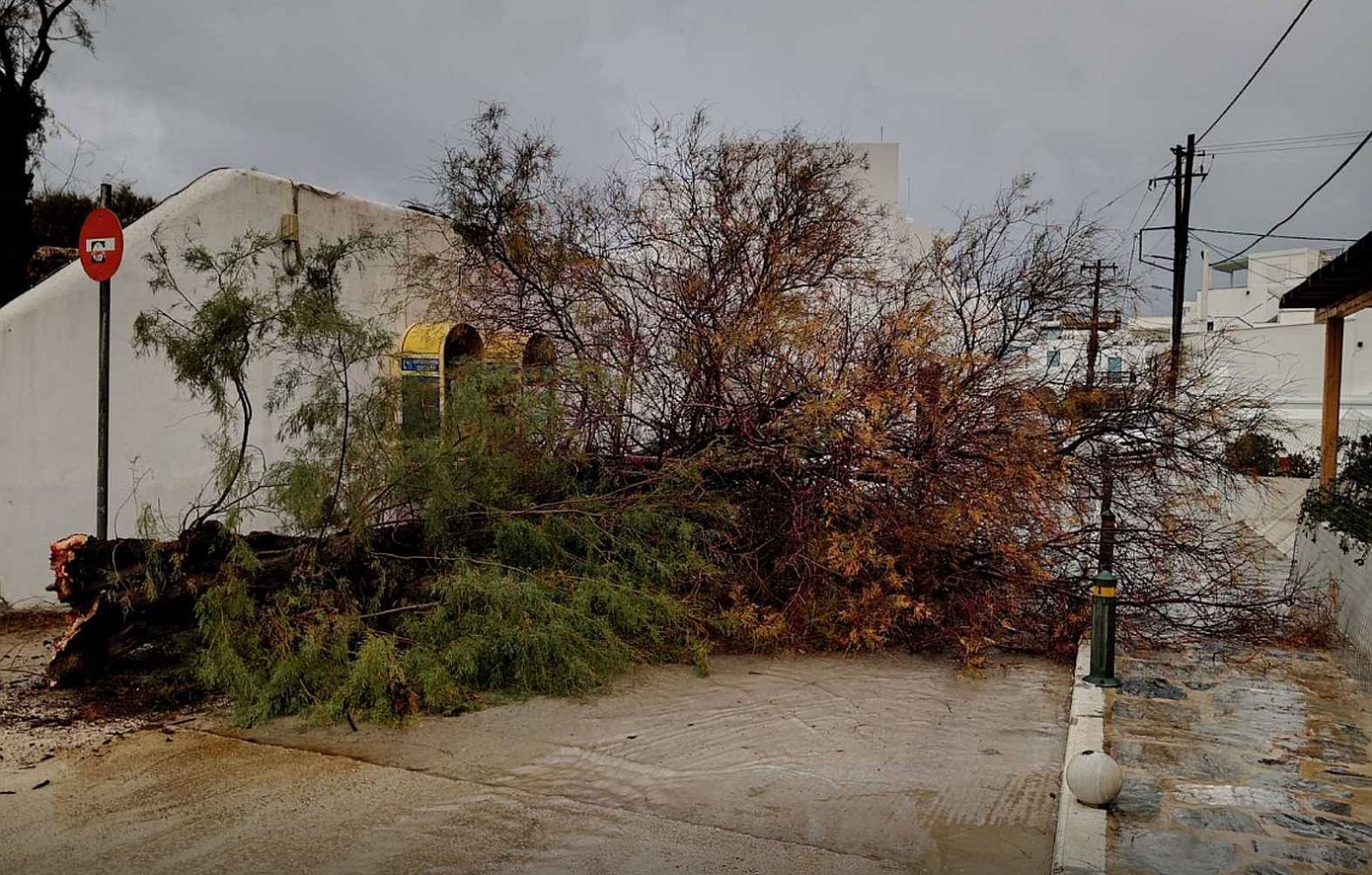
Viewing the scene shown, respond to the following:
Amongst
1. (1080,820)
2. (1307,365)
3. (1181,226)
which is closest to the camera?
(1080,820)

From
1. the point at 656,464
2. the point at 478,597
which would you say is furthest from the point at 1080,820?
the point at 656,464

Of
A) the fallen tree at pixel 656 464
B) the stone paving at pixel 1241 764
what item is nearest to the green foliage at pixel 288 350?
the fallen tree at pixel 656 464

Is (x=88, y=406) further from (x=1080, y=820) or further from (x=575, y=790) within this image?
(x=1080, y=820)

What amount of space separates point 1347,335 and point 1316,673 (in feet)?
106

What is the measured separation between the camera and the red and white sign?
8.41 meters

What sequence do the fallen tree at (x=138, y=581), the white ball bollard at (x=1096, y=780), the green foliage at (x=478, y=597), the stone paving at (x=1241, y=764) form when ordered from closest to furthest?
the stone paving at (x=1241, y=764) → the white ball bollard at (x=1096, y=780) → the green foliage at (x=478, y=597) → the fallen tree at (x=138, y=581)

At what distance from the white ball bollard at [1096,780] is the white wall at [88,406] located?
7.63 metres

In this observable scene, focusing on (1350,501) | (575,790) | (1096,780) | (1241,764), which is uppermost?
(1350,501)

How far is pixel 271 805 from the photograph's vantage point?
545cm

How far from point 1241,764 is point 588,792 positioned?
3.68 metres

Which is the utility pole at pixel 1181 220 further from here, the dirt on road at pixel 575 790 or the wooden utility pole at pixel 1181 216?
the dirt on road at pixel 575 790

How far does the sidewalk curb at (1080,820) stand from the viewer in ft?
15.5

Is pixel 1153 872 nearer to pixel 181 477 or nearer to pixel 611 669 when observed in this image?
pixel 611 669

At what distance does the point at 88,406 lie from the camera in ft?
30.3
